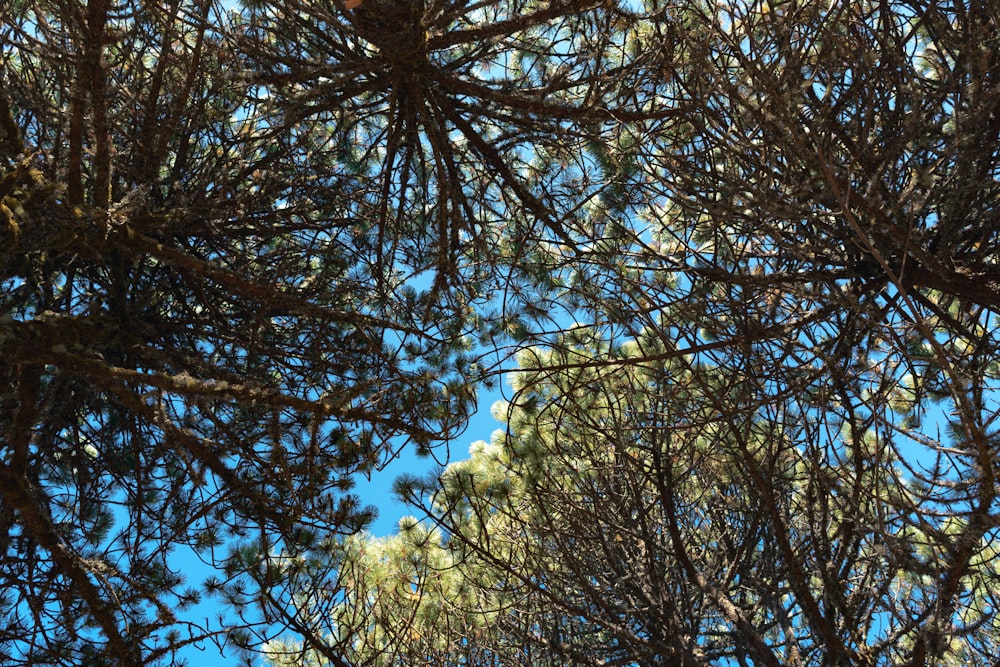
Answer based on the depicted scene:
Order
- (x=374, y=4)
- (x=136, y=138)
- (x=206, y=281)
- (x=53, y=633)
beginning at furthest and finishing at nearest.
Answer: (x=206, y=281)
(x=53, y=633)
(x=136, y=138)
(x=374, y=4)

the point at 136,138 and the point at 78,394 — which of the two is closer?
the point at 136,138

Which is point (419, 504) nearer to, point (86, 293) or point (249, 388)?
point (249, 388)

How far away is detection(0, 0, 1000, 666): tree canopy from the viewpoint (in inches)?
117

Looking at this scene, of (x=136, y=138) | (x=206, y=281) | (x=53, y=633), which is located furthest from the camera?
(x=206, y=281)

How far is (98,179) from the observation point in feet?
10.5

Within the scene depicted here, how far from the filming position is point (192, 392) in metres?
2.88

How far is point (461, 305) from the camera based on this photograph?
18.0 feet

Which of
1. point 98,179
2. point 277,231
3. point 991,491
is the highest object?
point 277,231

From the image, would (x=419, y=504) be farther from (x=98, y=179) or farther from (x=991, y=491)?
(x=991, y=491)

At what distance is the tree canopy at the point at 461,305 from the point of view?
297cm

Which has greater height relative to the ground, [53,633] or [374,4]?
[374,4]

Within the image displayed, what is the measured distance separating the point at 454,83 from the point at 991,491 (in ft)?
9.93

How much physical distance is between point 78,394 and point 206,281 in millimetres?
1000

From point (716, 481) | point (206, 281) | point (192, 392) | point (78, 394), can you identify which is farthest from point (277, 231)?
point (716, 481)
